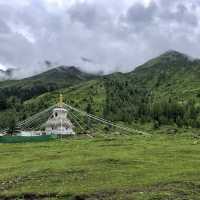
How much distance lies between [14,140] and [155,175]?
219 ft

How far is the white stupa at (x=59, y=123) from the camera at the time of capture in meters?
149

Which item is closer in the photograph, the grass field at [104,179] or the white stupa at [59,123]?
the grass field at [104,179]

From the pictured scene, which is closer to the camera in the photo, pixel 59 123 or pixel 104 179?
pixel 104 179

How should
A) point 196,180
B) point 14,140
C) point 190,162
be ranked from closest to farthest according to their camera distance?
point 196,180 → point 190,162 → point 14,140

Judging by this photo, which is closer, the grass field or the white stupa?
the grass field

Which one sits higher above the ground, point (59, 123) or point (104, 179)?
point (59, 123)

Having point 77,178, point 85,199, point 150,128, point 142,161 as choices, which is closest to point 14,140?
point 142,161

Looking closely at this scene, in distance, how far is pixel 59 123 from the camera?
150m

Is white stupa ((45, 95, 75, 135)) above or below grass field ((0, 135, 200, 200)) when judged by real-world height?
above

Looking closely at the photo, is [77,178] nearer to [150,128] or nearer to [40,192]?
[40,192]

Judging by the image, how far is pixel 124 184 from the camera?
3550 centimetres

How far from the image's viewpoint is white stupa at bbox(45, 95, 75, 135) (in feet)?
488

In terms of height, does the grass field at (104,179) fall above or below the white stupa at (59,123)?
below

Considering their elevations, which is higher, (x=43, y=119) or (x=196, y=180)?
(x=43, y=119)
